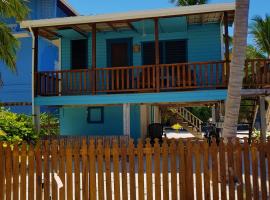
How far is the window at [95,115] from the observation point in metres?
17.9

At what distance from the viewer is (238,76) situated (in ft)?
25.9

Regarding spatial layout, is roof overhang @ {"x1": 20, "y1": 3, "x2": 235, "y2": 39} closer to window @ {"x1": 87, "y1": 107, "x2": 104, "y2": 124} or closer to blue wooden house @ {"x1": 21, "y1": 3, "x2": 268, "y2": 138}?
blue wooden house @ {"x1": 21, "y1": 3, "x2": 268, "y2": 138}

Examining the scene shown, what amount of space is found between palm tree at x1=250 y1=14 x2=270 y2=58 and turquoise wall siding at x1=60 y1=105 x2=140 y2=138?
10765 mm

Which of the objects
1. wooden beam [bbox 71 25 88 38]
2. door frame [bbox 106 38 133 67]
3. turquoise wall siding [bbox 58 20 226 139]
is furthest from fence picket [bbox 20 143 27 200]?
door frame [bbox 106 38 133 67]

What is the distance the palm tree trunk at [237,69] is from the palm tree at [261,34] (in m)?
15.9

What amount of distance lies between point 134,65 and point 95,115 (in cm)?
329

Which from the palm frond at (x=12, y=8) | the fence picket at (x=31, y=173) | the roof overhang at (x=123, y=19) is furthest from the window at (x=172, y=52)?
the fence picket at (x=31, y=173)

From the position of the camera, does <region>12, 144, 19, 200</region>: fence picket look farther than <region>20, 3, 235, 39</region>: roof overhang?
No

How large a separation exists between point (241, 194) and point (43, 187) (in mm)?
3634

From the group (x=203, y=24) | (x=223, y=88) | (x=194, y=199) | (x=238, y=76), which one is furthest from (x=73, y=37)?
(x=194, y=199)

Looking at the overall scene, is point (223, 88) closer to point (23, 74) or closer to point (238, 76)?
point (238, 76)

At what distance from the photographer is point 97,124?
705 inches

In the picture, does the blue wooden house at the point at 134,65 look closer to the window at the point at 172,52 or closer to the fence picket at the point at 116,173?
the window at the point at 172,52

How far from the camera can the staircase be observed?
2165 cm
